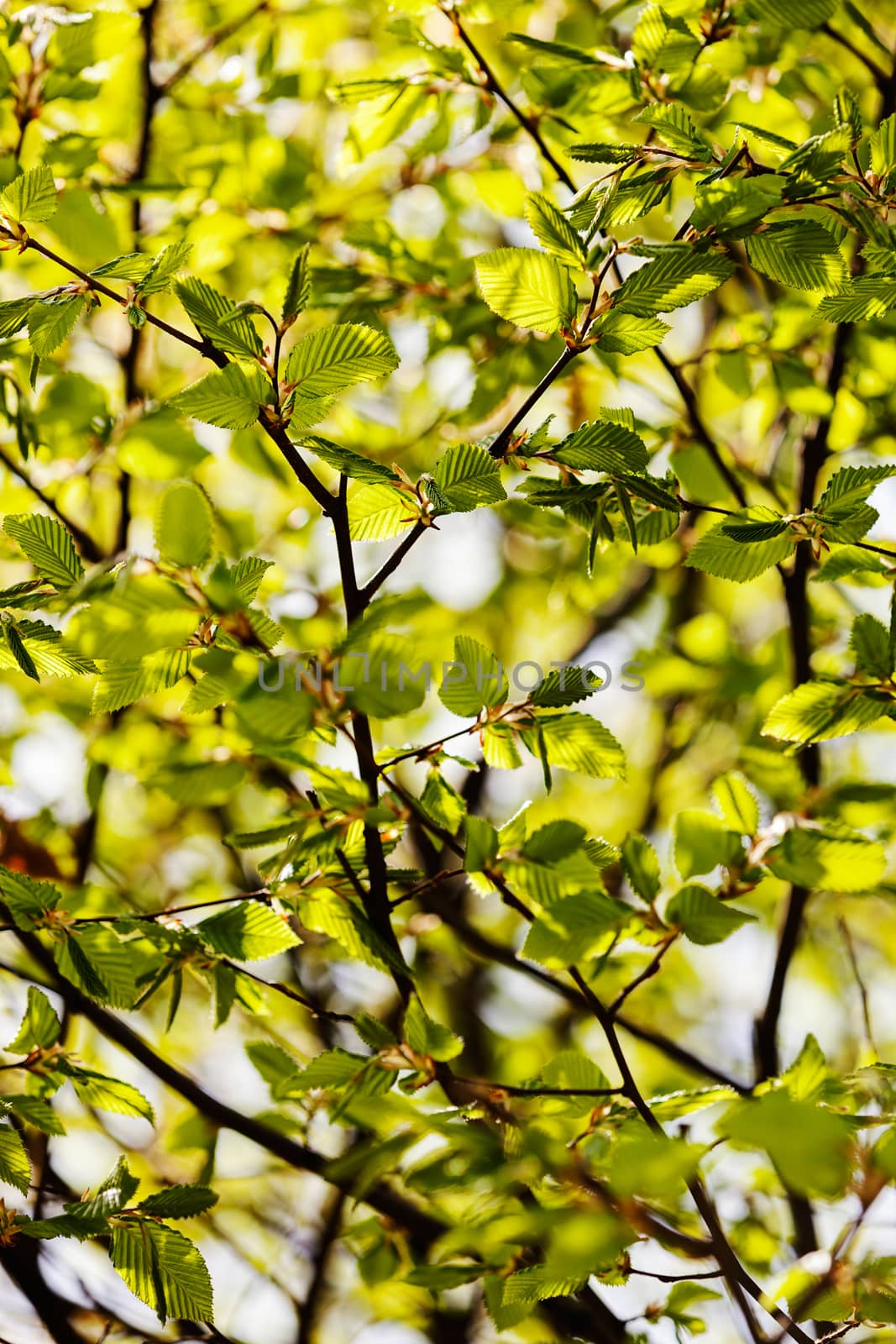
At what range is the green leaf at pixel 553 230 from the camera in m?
0.75

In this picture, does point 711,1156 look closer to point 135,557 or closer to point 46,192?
point 135,557

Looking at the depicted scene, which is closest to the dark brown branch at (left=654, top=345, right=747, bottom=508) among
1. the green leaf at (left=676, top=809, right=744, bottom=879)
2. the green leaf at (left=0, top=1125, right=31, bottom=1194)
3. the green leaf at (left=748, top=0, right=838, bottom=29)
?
the green leaf at (left=748, top=0, right=838, bottom=29)

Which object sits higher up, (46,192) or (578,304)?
(46,192)

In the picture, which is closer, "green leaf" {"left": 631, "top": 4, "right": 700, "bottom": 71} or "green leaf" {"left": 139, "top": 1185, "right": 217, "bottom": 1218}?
"green leaf" {"left": 139, "top": 1185, "right": 217, "bottom": 1218}

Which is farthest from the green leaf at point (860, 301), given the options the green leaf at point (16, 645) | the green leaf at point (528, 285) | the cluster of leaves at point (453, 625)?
the green leaf at point (16, 645)

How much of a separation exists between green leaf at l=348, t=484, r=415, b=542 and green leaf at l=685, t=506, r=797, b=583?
9.7 inches

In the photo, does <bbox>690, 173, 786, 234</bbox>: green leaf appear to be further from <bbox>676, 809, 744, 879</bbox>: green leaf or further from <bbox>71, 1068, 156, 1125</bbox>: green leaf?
<bbox>71, 1068, 156, 1125</bbox>: green leaf

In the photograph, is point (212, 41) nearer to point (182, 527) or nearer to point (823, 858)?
point (182, 527)

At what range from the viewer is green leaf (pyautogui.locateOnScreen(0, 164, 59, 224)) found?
82 cm

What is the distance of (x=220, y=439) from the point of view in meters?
1.90

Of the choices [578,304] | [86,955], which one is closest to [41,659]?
[86,955]

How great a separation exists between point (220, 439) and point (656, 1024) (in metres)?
1.84

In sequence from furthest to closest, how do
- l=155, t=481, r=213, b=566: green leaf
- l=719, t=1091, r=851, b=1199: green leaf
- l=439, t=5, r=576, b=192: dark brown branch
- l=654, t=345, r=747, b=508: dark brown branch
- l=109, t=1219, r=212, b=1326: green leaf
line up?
l=654, t=345, r=747, b=508: dark brown branch → l=439, t=5, r=576, b=192: dark brown branch → l=109, t=1219, r=212, b=1326: green leaf → l=155, t=481, r=213, b=566: green leaf → l=719, t=1091, r=851, b=1199: green leaf

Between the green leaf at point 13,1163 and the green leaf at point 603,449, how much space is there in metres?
0.72
